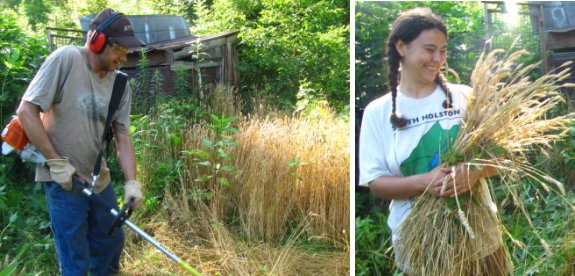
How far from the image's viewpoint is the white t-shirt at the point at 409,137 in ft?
8.27

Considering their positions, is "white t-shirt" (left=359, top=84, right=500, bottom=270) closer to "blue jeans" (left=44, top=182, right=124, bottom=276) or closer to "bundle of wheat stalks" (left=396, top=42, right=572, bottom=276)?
"bundle of wheat stalks" (left=396, top=42, right=572, bottom=276)

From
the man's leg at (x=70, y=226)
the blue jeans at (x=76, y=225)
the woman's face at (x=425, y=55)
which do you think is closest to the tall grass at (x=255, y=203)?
the blue jeans at (x=76, y=225)

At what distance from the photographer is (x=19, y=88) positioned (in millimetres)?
5355

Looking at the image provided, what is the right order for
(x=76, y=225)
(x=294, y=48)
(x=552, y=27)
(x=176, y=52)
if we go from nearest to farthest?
(x=552, y=27), (x=76, y=225), (x=176, y=52), (x=294, y=48)

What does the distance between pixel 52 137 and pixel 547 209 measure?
2.46 m

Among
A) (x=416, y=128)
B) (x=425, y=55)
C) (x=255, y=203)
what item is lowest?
(x=255, y=203)

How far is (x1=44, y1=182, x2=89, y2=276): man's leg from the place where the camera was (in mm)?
3432

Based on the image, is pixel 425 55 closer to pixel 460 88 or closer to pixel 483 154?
pixel 460 88

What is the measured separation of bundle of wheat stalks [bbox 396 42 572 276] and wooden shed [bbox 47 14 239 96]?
4996 mm

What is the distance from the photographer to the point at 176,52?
7.64m

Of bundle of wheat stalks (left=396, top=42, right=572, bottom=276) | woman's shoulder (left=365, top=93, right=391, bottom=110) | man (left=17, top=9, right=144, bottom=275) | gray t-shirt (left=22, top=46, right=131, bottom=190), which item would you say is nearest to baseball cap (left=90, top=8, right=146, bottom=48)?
man (left=17, top=9, right=144, bottom=275)

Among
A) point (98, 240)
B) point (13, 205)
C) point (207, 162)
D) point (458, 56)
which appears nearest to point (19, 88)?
point (13, 205)

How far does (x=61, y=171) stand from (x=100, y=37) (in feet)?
2.36

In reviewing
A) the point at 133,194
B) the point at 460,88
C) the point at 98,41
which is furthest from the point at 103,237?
the point at 460,88
